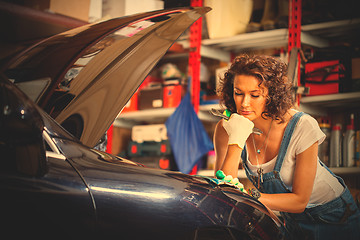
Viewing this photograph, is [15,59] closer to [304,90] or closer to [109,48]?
[109,48]

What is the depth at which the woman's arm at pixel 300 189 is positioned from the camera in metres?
1.48

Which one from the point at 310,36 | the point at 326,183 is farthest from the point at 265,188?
the point at 310,36

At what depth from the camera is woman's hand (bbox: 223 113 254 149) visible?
61.1 inches

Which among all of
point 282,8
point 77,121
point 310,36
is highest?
point 282,8

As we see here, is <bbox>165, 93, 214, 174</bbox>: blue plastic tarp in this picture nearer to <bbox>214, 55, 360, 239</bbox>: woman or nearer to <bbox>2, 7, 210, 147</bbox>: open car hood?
<bbox>214, 55, 360, 239</bbox>: woman

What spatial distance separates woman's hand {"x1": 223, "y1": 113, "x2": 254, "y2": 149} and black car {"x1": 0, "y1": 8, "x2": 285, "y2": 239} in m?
0.46

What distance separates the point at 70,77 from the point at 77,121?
0.32 feet

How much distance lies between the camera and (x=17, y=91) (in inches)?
25.7

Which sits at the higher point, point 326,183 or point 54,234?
point 54,234

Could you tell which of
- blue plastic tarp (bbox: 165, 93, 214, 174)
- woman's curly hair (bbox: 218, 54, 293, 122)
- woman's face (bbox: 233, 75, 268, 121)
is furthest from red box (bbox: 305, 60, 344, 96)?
woman's face (bbox: 233, 75, 268, 121)

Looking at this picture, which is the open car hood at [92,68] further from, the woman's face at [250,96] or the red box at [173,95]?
the red box at [173,95]

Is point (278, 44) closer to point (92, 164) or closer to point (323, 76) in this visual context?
point (323, 76)

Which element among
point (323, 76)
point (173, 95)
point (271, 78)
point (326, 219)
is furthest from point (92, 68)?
point (173, 95)

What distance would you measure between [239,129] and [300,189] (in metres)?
0.27
